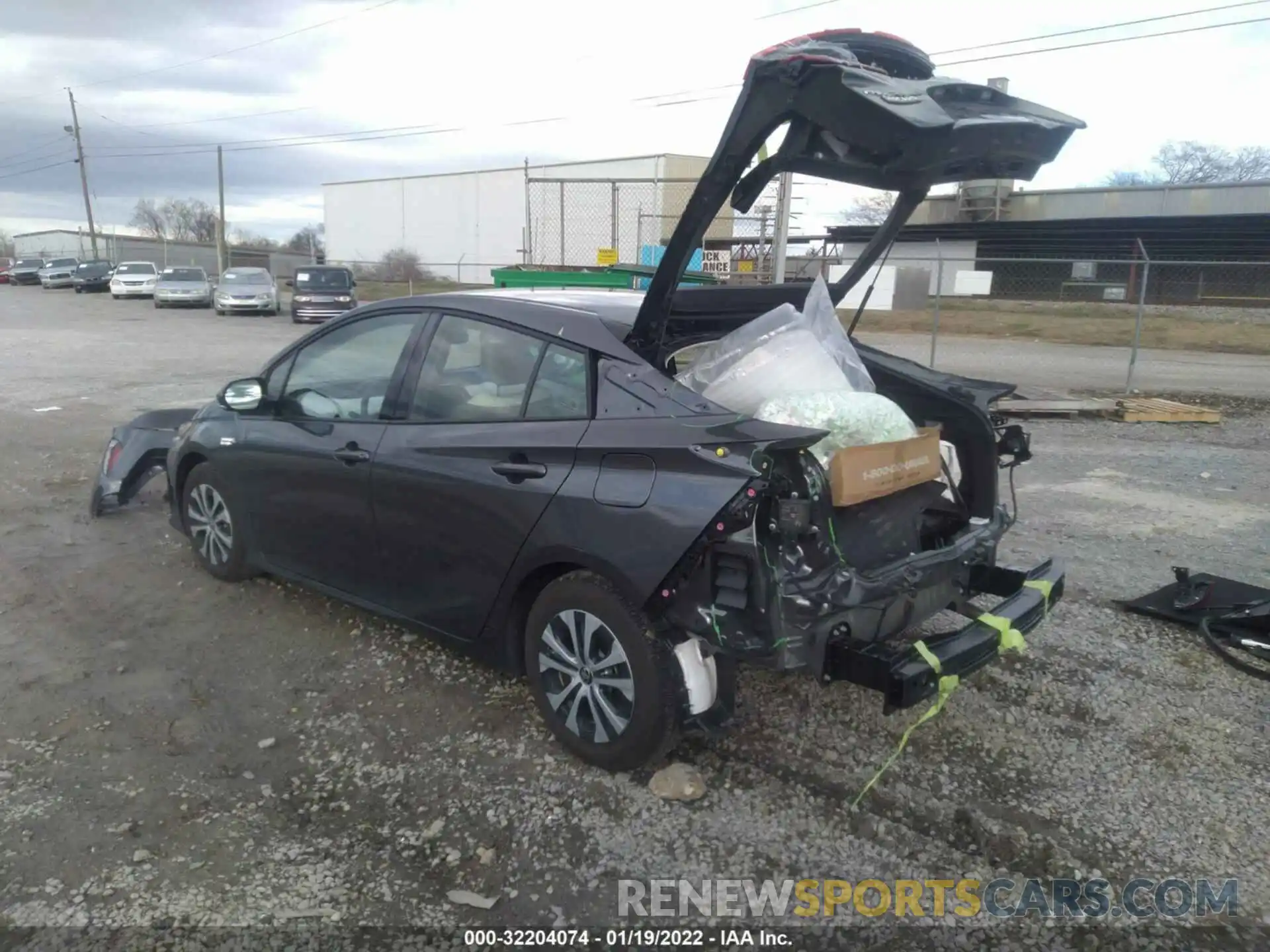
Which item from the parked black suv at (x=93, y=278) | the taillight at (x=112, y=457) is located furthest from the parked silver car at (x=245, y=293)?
the taillight at (x=112, y=457)

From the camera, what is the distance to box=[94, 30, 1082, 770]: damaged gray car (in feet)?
9.54

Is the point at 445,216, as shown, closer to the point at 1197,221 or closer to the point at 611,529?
the point at 1197,221

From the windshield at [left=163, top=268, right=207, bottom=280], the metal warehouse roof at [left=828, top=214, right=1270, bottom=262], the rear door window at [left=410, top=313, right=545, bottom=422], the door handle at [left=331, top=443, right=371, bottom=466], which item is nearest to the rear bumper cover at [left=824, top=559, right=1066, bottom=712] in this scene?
the rear door window at [left=410, top=313, right=545, bottom=422]

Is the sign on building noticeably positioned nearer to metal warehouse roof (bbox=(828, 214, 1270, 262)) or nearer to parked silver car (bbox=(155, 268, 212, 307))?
metal warehouse roof (bbox=(828, 214, 1270, 262))

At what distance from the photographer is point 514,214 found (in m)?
42.4

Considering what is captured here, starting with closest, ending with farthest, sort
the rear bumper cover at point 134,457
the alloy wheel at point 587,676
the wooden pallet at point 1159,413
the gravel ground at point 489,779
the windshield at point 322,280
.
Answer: the gravel ground at point 489,779 → the alloy wheel at point 587,676 → the rear bumper cover at point 134,457 → the wooden pallet at point 1159,413 → the windshield at point 322,280

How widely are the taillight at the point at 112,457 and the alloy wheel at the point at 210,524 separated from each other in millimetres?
1310

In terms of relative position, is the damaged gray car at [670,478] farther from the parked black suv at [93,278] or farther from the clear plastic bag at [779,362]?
the parked black suv at [93,278]

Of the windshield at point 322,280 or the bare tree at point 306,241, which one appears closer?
the windshield at point 322,280

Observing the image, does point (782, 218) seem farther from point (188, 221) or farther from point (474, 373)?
point (188, 221)

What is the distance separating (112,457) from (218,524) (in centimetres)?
171

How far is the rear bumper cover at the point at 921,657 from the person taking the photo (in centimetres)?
288

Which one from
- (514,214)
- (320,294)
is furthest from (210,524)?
(514,214)

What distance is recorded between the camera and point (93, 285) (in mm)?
39500
